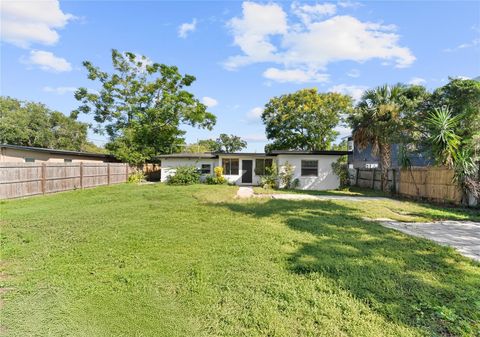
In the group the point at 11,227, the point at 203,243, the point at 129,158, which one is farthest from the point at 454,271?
the point at 129,158

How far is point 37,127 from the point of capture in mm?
30000

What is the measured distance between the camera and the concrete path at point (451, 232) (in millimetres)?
4983

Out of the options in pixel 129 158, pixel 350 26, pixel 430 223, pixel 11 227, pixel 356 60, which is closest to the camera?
pixel 11 227

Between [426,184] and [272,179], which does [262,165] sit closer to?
[272,179]

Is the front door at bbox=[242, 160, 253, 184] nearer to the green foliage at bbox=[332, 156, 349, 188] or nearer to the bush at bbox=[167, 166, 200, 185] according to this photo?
the bush at bbox=[167, 166, 200, 185]

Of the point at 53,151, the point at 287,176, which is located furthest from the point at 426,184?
the point at 53,151

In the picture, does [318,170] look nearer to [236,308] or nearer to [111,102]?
[236,308]

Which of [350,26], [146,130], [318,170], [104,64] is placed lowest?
[318,170]

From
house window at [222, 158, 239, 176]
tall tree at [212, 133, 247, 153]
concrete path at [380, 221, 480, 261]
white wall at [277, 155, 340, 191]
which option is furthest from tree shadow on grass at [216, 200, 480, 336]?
tall tree at [212, 133, 247, 153]

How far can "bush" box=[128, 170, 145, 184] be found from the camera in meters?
20.5

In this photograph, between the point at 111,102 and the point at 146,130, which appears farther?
the point at 111,102

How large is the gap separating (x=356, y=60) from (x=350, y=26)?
15.4 ft

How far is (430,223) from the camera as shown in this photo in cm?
714

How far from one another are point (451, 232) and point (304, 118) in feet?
67.1
